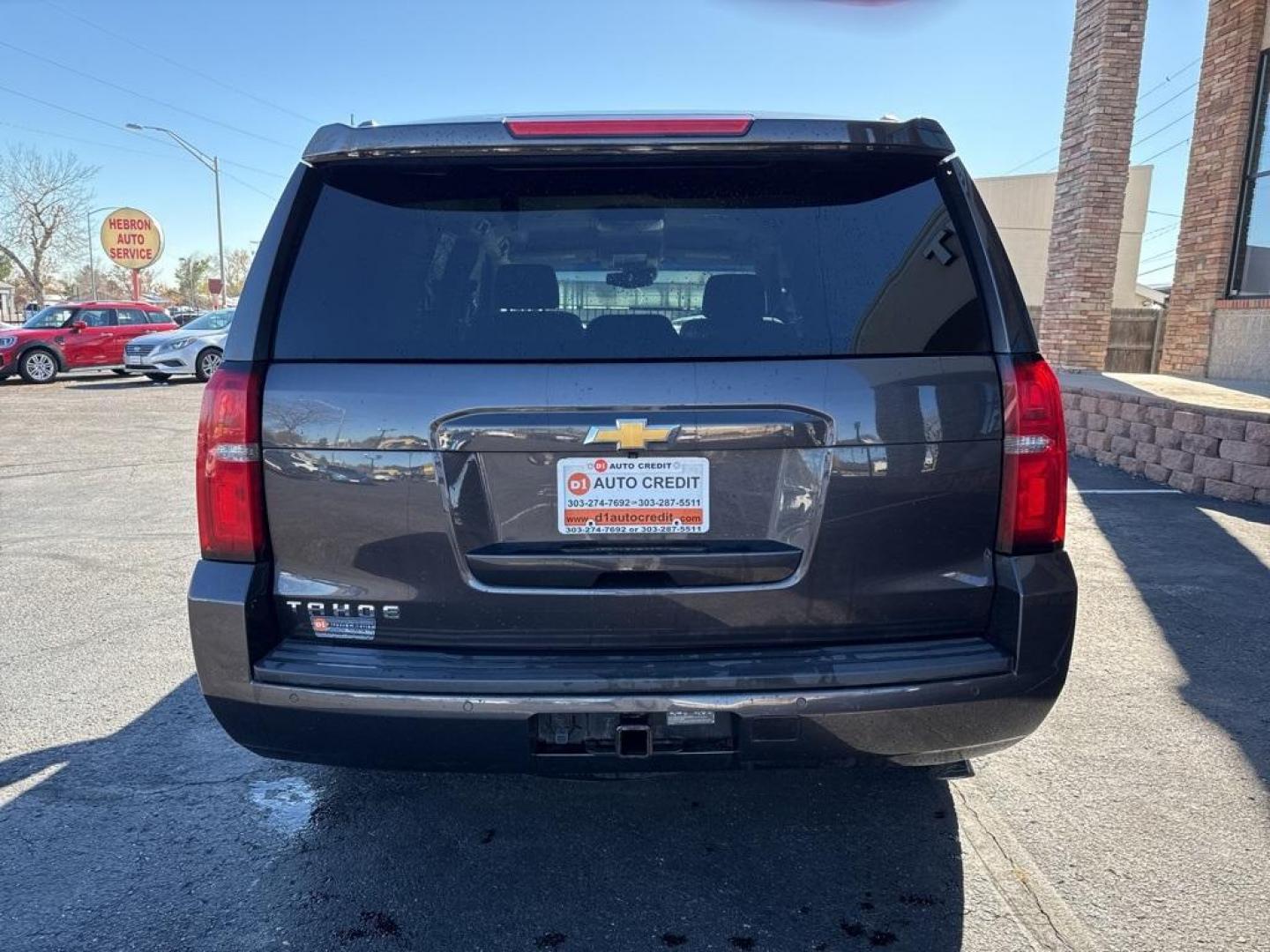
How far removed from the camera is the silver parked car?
1891cm

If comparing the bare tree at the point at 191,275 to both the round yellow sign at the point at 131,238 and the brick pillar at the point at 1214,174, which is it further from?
the brick pillar at the point at 1214,174

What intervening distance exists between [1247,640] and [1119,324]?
46.9 ft

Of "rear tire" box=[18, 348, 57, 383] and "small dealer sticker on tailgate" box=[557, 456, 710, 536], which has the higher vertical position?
"small dealer sticker on tailgate" box=[557, 456, 710, 536]

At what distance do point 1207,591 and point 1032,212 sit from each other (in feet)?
111

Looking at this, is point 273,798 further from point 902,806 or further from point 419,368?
point 902,806

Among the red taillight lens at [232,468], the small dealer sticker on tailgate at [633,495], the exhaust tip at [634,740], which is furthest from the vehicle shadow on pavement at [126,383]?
the exhaust tip at [634,740]

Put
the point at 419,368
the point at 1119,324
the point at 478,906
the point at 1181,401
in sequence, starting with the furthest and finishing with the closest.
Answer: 1. the point at 1119,324
2. the point at 1181,401
3. the point at 478,906
4. the point at 419,368

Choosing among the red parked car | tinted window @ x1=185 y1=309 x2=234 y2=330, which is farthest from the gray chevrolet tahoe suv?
the red parked car

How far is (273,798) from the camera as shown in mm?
3059

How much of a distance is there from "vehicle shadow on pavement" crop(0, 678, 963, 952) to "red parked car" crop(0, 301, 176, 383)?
19.5 metres

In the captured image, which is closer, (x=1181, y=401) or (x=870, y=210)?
(x=870, y=210)

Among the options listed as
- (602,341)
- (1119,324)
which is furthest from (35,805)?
(1119,324)

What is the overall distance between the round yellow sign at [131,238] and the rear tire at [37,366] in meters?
29.2

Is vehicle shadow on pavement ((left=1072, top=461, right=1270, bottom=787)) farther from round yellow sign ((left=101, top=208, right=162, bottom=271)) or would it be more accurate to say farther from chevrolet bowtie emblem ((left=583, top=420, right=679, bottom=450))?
round yellow sign ((left=101, top=208, right=162, bottom=271))
